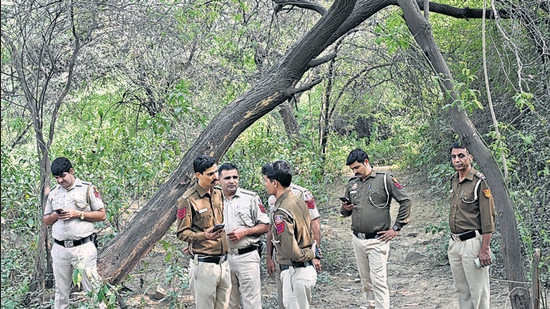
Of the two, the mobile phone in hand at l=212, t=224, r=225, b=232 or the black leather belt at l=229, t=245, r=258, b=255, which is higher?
the mobile phone in hand at l=212, t=224, r=225, b=232

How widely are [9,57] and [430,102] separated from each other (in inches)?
230

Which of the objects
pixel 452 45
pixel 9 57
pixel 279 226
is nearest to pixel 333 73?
pixel 452 45

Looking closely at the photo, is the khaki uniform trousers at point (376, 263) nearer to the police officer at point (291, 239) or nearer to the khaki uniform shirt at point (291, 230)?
the police officer at point (291, 239)

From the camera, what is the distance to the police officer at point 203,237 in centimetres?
569

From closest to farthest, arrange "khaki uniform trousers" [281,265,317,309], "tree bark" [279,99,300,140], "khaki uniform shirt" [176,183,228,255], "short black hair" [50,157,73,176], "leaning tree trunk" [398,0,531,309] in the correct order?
1. "leaning tree trunk" [398,0,531,309]
2. "khaki uniform trousers" [281,265,317,309]
3. "khaki uniform shirt" [176,183,228,255]
4. "short black hair" [50,157,73,176]
5. "tree bark" [279,99,300,140]

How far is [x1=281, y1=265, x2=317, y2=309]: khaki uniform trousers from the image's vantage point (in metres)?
5.48

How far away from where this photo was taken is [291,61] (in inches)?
289

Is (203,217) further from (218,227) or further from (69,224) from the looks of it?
(69,224)

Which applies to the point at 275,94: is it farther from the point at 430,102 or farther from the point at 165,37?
the point at 430,102

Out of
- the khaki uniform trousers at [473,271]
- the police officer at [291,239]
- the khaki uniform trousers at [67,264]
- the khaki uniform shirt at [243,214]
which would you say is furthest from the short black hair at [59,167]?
the khaki uniform trousers at [473,271]

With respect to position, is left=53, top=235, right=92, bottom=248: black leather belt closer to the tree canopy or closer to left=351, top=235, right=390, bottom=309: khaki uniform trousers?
the tree canopy

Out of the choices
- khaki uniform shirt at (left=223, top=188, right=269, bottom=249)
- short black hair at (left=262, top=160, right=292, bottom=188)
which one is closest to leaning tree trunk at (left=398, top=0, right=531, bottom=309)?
short black hair at (left=262, top=160, right=292, bottom=188)

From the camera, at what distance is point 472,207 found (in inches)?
233

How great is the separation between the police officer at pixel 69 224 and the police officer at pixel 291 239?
2077mm
